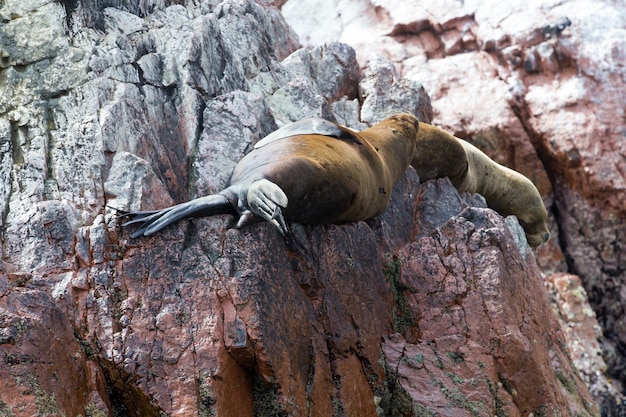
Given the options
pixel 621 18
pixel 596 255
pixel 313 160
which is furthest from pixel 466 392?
pixel 621 18

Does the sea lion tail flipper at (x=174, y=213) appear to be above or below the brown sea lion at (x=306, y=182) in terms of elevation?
above

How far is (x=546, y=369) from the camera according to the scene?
6.45 m

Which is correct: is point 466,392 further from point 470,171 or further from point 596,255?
point 596,255

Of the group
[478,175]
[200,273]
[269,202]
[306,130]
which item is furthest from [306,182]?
[478,175]

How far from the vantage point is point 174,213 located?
5.36 m

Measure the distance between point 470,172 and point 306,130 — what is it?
10.0ft

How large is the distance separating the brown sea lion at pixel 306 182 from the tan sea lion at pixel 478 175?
86 cm

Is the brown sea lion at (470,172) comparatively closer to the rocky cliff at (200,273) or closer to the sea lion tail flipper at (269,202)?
the rocky cliff at (200,273)

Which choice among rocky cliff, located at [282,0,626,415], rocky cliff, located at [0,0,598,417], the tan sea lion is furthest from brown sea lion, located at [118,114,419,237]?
rocky cliff, located at [282,0,626,415]

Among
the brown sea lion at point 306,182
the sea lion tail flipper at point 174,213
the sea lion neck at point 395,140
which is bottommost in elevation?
the sea lion neck at point 395,140

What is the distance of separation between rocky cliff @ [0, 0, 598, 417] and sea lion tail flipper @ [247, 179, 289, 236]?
23 centimetres

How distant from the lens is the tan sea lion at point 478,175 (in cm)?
845

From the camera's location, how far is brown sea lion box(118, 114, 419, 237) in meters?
5.37

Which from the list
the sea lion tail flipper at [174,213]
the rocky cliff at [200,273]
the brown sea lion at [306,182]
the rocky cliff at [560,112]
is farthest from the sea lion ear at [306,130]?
the rocky cliff at [560,112]
